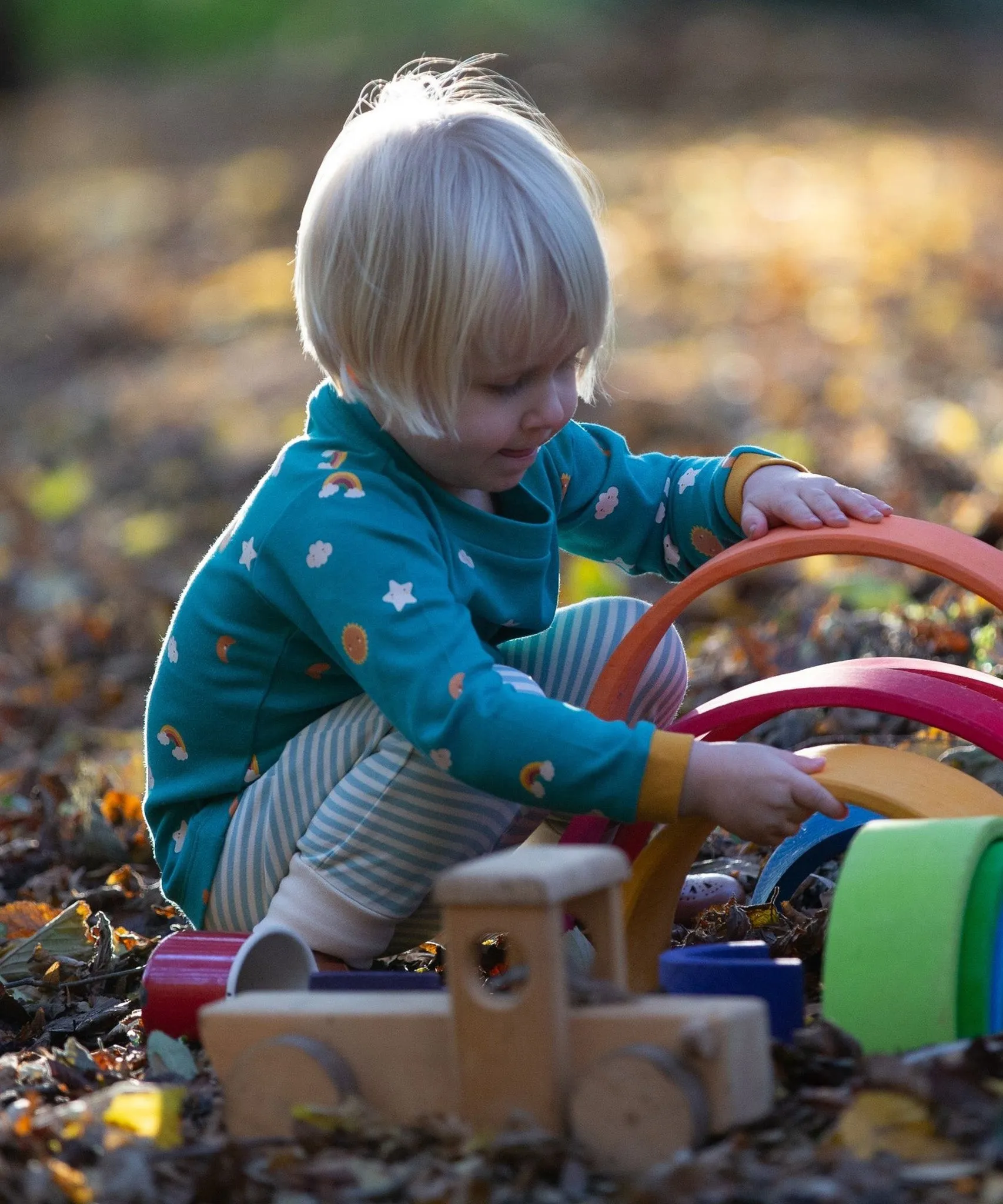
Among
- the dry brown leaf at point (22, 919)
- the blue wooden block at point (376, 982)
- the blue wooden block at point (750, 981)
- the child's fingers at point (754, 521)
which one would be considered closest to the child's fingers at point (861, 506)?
the child's fingers at point (754, 521)

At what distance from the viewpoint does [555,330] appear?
2012mm

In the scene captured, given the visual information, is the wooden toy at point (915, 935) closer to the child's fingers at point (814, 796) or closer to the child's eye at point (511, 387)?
the child's fingers at point (814, 796)

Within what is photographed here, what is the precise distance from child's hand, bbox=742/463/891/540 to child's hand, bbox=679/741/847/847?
0.46m

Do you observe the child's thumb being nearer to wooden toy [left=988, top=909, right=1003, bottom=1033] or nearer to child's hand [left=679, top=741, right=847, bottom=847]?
child's hand [left=679, top=741, right=847, bottom=847]

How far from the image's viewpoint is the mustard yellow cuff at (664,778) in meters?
1.84

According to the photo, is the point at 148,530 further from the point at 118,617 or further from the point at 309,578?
the point at 309,578

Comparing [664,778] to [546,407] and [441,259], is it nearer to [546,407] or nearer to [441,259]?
[546,407]

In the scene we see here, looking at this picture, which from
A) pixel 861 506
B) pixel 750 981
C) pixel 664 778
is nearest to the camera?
pixel 750 981

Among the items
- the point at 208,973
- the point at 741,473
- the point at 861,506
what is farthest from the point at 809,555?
the point at 208,973

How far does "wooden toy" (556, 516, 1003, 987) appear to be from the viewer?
2.02 metres

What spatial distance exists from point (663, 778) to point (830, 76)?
15.5 meters

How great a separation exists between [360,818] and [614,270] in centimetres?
648

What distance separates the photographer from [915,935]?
1586mm

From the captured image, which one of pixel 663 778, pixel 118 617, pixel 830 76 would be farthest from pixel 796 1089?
pixel 830 76
